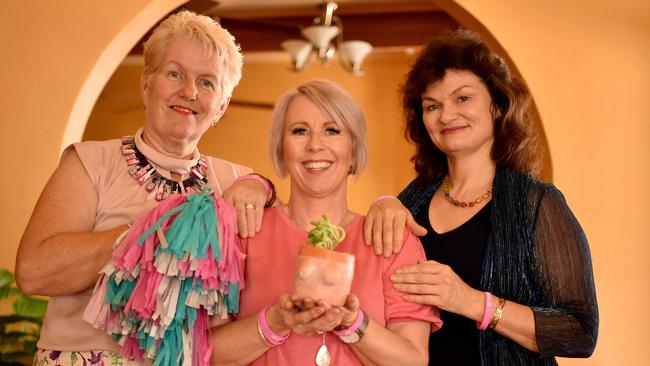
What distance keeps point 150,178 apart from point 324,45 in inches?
133

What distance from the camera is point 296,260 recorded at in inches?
66.0

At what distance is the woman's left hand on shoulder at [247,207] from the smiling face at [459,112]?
0.60 m

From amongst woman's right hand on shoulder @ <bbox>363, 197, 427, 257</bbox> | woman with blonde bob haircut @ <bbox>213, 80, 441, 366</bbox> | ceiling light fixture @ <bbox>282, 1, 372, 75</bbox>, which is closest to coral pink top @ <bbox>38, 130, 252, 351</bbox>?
woman with blonde bob haircut @ <bbox>213, 80, 441, 366</bbox>

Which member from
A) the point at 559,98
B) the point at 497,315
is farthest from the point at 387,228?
the point at 559,98

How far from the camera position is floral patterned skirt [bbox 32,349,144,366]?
1.77 metres

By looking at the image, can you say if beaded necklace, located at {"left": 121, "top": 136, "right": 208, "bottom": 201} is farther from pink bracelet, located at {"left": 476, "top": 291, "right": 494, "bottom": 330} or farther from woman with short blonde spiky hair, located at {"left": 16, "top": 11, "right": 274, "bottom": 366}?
pink bracelet, located at {"left": 476, "top": 291, "right": 494, "bottom": 330}

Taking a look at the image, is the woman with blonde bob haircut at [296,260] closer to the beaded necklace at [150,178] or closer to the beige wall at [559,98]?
the beaded necklace at [150,178]

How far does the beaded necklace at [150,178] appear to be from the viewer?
191cm

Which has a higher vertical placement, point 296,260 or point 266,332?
point 296,260

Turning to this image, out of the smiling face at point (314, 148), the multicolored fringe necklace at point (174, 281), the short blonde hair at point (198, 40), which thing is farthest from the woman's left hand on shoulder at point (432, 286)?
the short blonde hair at point (198, 40)

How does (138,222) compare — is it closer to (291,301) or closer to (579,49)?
(291,301)

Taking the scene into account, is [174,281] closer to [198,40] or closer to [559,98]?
[198,40]

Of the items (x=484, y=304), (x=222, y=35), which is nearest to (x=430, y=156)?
(x=484, y=304)

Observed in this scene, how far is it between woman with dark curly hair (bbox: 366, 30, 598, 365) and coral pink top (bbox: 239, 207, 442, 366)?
0.16 feet
